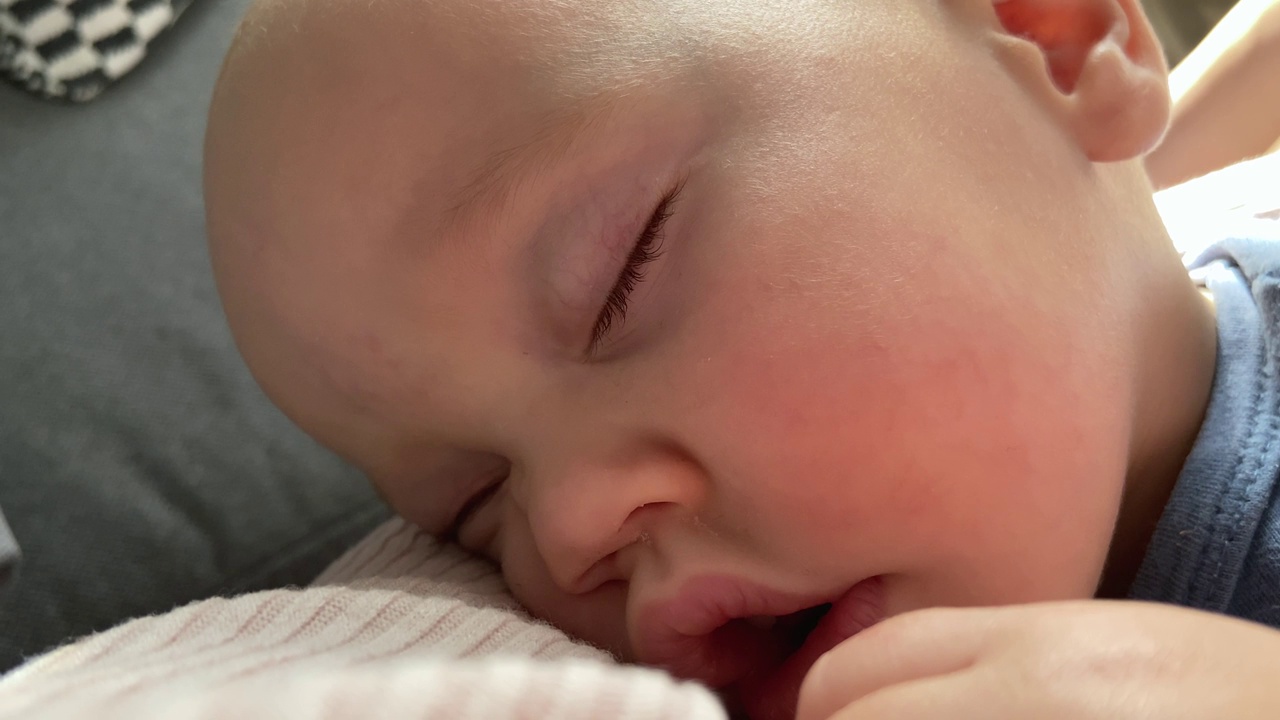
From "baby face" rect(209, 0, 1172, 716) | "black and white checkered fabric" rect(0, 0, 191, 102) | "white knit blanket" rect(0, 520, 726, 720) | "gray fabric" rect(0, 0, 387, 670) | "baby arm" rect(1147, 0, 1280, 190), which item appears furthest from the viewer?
"baby arm" rect(1147, 0, 1280, 190)

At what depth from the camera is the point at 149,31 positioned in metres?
1.19

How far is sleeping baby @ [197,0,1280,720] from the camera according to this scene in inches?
22.0

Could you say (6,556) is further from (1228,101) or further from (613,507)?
(1228,101)

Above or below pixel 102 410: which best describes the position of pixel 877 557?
below

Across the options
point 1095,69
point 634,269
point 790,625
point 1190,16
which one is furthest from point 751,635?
point 1190,16

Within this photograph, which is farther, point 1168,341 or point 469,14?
point 1168,341

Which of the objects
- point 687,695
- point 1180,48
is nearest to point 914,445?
point 687,695

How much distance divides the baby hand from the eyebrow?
Result: 340 millimetres

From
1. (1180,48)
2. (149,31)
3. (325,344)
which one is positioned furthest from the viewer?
(1180,48)

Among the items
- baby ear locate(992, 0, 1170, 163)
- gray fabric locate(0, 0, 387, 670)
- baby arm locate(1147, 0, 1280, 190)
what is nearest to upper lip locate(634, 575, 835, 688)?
baby ear locate(992, 0, 1170, 163)

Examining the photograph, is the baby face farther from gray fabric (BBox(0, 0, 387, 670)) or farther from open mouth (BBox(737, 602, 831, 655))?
gray fabric (BBox(0, 0, 387, 670))

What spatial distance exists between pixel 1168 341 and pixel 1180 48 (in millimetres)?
1351

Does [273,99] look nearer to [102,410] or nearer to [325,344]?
[325,344]

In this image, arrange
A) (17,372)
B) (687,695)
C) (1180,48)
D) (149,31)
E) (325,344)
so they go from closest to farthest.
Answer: (687,695), (325,344), (17,372), (149,31), (1180,48)
